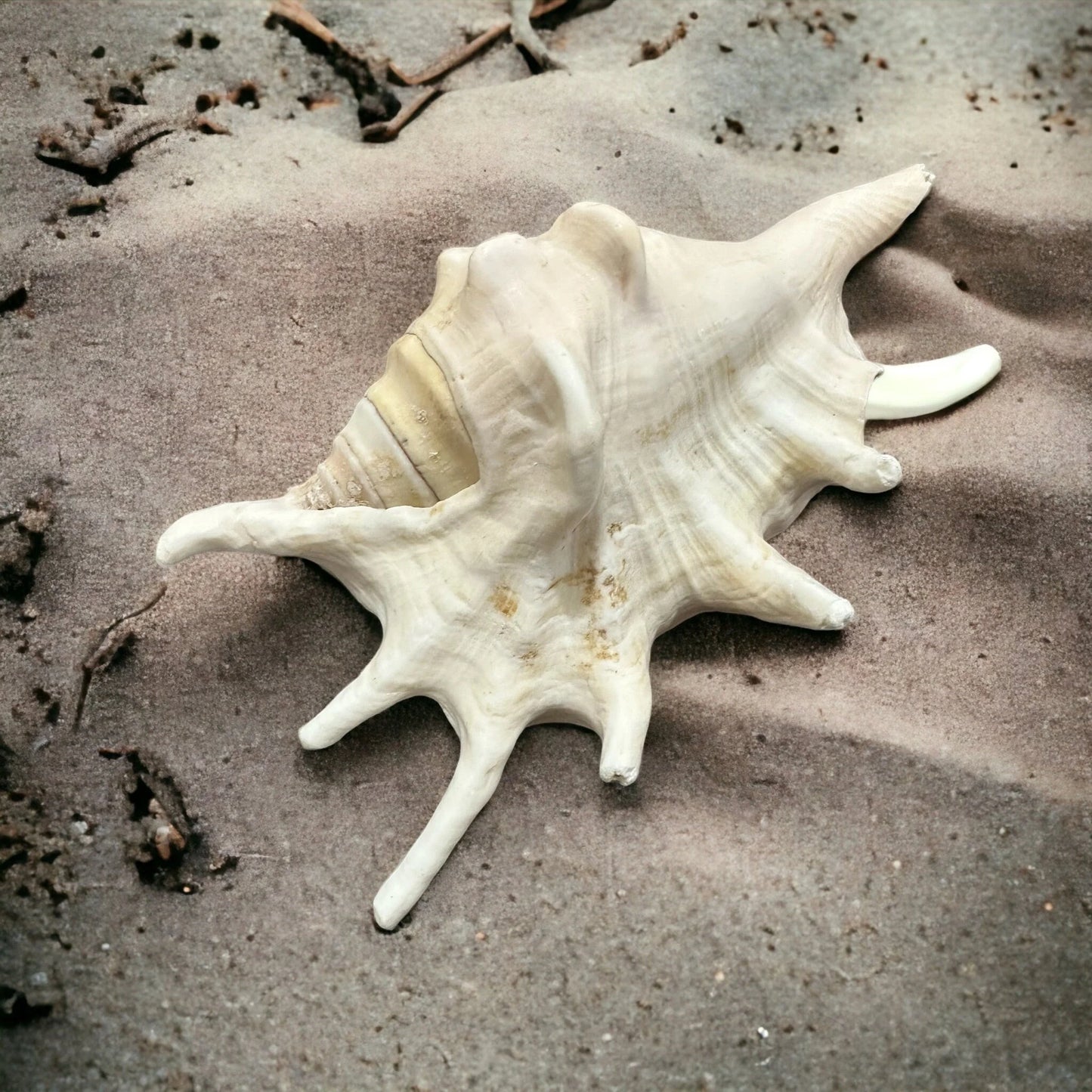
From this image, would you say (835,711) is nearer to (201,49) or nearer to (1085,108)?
(1085,108)

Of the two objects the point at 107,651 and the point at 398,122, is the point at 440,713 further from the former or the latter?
the point at 398,122

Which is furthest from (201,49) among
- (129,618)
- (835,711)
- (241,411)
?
(835,711)

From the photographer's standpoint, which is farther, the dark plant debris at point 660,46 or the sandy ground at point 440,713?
the dark plant debris at point 660,46

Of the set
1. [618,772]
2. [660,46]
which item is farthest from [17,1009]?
[660,46]

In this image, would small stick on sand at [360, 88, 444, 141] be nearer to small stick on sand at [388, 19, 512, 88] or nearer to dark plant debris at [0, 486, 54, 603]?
small stick on sand at [388, 19, 512, 88]

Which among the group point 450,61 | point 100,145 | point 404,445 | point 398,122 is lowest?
point 404,445

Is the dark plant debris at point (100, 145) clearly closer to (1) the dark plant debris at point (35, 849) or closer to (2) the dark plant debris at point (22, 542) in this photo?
(2) the dark plant debris at point (22, 542)

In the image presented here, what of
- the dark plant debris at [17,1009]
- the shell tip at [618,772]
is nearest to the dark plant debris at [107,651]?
the dark plant debris at [17,1009]

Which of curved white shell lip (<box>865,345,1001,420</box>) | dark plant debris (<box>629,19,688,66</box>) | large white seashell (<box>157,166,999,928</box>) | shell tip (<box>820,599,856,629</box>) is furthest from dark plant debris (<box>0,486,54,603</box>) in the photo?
dark plant debris (<box>629,19,688,66</box>)
